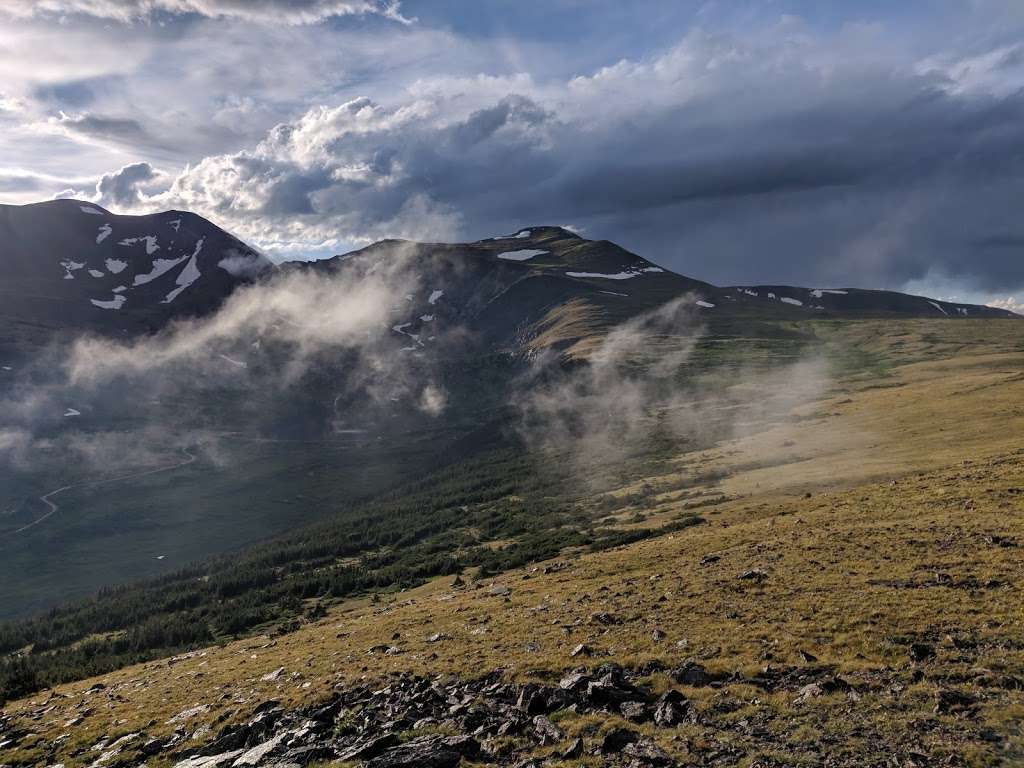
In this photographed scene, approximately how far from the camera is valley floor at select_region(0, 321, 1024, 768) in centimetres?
1762

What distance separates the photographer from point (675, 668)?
2217cm

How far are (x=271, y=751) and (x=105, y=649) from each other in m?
71.3

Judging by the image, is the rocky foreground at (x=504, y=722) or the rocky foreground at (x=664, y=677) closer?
the rocky foreground at (x=664, y=677)

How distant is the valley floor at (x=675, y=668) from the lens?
17.6 meters

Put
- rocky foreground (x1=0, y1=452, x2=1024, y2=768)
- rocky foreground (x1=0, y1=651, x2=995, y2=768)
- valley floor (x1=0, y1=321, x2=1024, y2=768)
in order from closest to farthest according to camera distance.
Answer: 1. rocky foreground (x1=0, y1=452, x2=1024, y2=768)
2. valley floor (x1=0, y1=321, x2=1024, y2=768)
3. rocky foreground (x1=0, y1=651, x2=995, y2=768)

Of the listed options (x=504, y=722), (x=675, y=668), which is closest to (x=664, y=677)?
(x=675, y=668)

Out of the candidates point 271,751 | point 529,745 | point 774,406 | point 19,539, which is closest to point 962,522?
point 529,745

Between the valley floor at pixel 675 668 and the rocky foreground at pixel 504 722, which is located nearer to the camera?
the valley floor at pixel 675 668

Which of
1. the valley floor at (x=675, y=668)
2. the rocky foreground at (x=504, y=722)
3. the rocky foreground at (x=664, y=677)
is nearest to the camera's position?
the rocky foreground at (x=664, y=677)

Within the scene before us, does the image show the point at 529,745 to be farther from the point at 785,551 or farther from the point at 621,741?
the point at 785,551

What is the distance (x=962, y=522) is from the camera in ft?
116

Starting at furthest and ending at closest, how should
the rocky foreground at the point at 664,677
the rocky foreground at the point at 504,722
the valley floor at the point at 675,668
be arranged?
the rocky foreground at the point at 504,722
the valley floor at the point at 675,668
the rocky foreground at the point at 664,677

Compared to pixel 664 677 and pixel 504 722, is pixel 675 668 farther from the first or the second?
pixel 504 722

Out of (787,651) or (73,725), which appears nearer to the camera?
(787,651)
